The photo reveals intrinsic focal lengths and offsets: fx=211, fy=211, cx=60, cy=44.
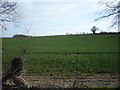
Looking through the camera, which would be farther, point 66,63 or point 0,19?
point 66,63

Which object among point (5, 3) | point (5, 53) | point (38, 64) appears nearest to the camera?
point (5, 53)

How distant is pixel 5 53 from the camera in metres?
10.2

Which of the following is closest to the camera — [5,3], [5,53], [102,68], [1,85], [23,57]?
[1,85]

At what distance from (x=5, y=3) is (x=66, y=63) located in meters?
11.1

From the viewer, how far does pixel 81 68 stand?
732 inches

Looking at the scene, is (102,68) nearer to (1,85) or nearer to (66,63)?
(66,63)

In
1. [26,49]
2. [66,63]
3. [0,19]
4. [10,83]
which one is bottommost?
[66,63]

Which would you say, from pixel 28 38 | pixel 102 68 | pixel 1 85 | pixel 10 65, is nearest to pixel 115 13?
pixel 28 38

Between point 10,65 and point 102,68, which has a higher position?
point 10,65

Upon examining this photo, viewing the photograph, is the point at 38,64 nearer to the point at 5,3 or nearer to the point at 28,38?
the point at 5,3

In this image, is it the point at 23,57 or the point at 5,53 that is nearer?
the point at 23,57

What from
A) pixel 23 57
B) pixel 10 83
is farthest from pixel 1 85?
pixel 23 57

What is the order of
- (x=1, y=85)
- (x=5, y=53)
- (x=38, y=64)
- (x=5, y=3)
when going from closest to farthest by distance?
(x=1, y=85)
(x=5, y=53)
(x=5, y=3)
(x=38, y=64)

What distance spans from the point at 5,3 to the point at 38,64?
1033cm
